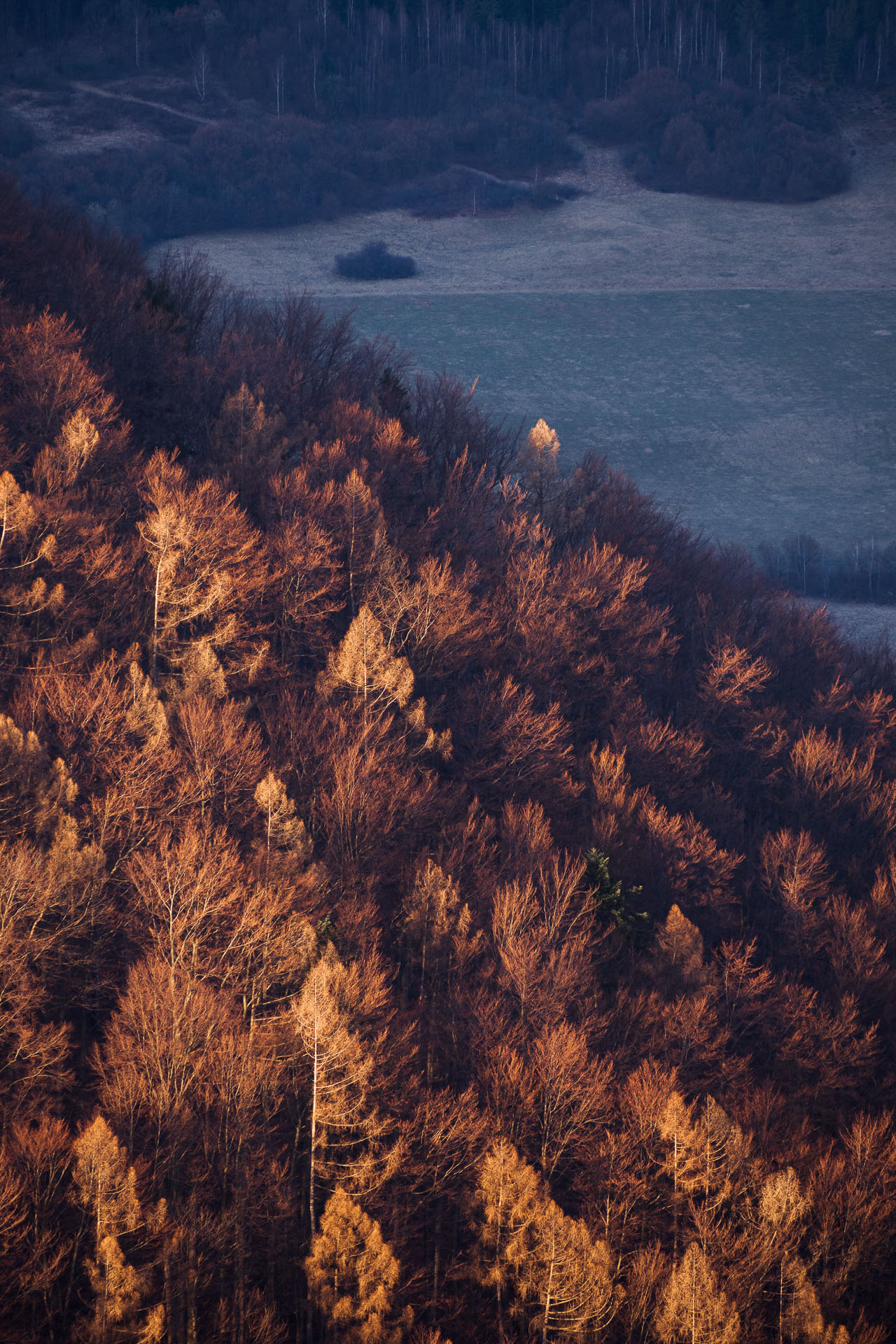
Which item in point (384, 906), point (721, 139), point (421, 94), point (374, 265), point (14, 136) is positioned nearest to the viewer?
point (384, 906)

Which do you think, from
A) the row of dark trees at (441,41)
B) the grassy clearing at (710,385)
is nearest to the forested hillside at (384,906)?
the grassy clearing at (710,385)

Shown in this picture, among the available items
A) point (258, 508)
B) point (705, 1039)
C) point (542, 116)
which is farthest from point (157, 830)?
point (542, 116)

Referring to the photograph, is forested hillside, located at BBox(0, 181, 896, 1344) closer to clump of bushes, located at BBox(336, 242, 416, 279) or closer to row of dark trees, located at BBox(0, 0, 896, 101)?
clump of bushes, located at BBox(336, 242, 416, 279)

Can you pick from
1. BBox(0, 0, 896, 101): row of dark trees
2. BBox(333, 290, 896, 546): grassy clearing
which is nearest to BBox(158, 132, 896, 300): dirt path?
BBox(333, 290, 896, 546): grassy clearing

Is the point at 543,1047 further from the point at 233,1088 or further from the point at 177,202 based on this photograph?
the point at 177,202

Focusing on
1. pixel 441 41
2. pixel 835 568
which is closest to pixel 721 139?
pixel 441 41

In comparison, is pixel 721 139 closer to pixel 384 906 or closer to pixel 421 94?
pixel 421 94

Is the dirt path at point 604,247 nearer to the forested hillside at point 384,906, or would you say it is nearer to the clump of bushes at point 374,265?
the clump of bushes at point 374,265
